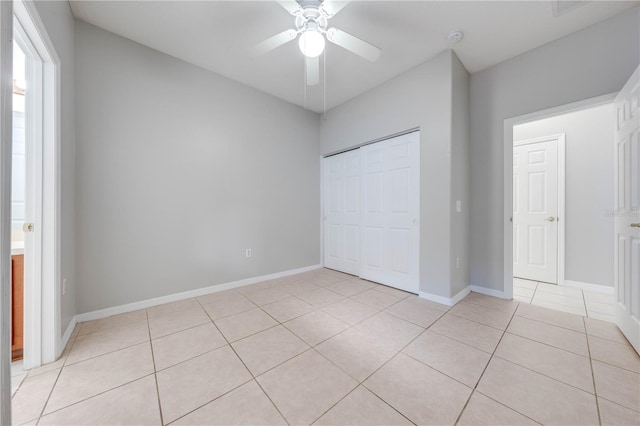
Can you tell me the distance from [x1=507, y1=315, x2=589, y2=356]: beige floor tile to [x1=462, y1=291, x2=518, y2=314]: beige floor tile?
25 cm

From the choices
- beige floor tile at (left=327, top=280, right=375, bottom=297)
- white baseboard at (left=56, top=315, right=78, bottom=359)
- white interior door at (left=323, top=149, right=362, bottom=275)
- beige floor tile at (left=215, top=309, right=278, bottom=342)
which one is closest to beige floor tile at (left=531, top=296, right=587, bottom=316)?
beige floor tile at (left=327, top=280, right=375, bottom=297)

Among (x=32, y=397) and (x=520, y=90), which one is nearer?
(x=32, y=397)

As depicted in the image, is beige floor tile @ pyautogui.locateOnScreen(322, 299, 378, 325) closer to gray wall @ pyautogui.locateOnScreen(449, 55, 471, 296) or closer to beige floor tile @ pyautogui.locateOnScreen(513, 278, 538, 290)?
gray wall @ pyautogui.locateOnScreen(449, 55, 471, 296)

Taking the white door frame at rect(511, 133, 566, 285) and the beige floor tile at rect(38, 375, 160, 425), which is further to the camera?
the white door frame at rect(511, 133, 566, 285)

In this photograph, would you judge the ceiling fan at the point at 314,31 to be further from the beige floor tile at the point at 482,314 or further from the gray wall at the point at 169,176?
the beige floor tile at the point at 482,314

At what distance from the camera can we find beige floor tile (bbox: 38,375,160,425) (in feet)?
3.65

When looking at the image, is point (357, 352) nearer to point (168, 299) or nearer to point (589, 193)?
point (168, 299)

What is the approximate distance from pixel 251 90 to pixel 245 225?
1.88 meters

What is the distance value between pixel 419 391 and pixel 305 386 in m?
0.65

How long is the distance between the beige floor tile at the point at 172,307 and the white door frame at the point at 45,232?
0.70 metres

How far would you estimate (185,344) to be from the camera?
175cm

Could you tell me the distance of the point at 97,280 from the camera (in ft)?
7.02

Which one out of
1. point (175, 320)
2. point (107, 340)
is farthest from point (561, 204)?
point (107, 340)

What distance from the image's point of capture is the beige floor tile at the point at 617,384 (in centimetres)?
123
